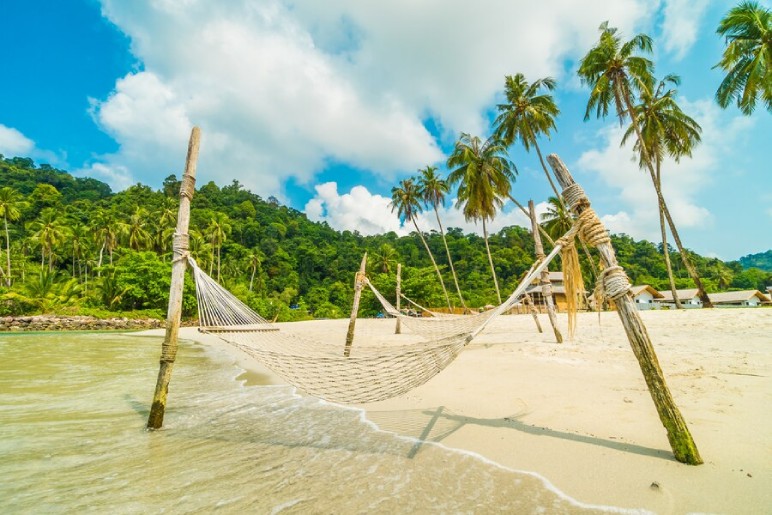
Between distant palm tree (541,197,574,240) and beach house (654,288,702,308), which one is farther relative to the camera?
beach house (654,288,702,308)

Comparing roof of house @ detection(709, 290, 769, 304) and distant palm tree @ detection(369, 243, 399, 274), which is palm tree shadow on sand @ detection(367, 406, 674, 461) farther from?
roof of house @ detection(709, 290, 769, 304)

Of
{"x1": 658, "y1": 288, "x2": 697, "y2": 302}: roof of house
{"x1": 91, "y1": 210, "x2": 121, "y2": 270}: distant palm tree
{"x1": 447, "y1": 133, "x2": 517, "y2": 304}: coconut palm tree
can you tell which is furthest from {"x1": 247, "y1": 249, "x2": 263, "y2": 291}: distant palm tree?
{"x1": 658, "y1": 288, "x2": 697, "y2": 302}: roof of house

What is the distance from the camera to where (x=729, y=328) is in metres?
7.32

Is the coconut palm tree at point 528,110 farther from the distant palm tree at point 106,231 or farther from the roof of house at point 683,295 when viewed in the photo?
the distant palm tree at point 106,231

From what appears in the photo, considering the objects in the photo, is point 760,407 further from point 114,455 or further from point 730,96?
point 730,96

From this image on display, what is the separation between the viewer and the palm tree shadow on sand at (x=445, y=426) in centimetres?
243

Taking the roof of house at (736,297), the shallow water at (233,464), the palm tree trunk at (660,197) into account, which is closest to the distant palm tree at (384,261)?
the palm tree trunk at (660,197)

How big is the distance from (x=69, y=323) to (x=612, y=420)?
25.5m

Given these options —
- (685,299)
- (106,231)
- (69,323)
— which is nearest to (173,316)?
(69,323)

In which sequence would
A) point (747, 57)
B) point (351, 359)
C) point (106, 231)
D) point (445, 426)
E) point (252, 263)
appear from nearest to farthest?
1. point (351, 359)
2. point (445, 426)
3. point (747, 57)
4. point (106, 231)
5. point (252, 263)

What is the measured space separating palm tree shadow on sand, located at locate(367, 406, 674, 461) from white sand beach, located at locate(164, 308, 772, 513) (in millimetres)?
11

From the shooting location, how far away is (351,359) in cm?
273

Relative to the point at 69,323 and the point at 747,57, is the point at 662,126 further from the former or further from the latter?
the point at 69,323

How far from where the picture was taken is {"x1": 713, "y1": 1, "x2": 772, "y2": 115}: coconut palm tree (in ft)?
31.0
